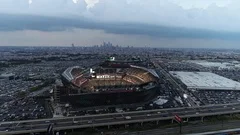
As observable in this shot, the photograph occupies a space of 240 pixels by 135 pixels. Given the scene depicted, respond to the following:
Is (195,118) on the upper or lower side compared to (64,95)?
lower

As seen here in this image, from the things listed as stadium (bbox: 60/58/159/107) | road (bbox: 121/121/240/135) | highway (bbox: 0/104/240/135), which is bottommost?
road (bbox: 121/121/240/135)

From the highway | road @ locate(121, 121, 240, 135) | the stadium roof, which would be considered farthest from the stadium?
the stadium roof

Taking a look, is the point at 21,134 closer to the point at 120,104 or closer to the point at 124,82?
the point at 120,104

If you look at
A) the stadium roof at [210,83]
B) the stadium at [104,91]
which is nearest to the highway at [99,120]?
the stadium at [104,91]

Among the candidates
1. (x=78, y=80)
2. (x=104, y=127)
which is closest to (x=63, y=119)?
(x=104, y=127)

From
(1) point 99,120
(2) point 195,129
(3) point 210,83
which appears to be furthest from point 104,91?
(3) point 210,83

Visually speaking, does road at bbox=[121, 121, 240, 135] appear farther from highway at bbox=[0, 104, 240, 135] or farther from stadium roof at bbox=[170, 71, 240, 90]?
stadium roof at bbox=[170, 71, 240, 90]

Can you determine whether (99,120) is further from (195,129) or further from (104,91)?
(195,129)

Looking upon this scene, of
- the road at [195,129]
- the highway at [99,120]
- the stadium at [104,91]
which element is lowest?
the road at [195,129]

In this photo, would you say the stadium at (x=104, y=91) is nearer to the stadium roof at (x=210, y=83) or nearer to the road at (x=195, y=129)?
the road at (x=195, y=129)
